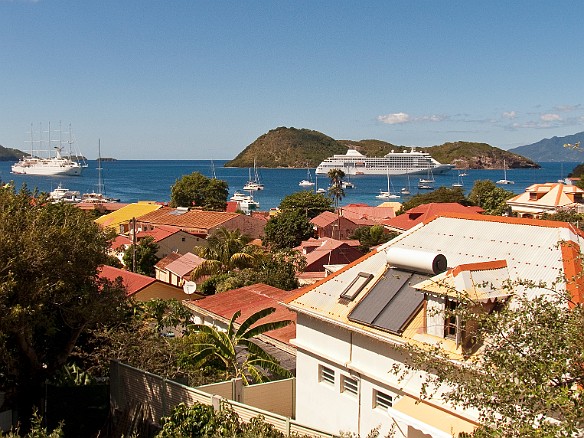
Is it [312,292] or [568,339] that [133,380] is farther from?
[568,339]

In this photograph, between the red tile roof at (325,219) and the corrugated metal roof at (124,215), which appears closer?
the red tile roof at (325,219)

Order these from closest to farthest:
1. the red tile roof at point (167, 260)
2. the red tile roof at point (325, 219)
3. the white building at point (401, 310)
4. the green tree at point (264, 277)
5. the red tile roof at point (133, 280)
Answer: the white building at point (401, 310) < the red tile roof at point (133, 280) < the green tree at point (264, 277) < the red tile roof at point (167, 260) < the red tile roof at point (325, 219)

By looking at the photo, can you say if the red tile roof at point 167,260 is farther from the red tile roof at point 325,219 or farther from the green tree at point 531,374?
the green tree at point 531,374

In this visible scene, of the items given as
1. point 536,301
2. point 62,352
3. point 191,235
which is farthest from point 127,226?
point 536,301

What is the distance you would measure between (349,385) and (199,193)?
217ft

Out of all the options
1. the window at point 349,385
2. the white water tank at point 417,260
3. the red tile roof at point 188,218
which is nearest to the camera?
the white water tank at point 417,260

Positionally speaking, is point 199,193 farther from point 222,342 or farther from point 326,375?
point 326,375

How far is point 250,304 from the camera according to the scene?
22484 millimetres

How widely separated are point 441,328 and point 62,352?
9004 mm

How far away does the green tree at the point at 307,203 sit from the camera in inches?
2436

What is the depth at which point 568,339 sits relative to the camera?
231 inches

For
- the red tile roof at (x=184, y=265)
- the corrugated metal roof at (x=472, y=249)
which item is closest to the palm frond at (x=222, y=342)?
the corrugated metal roof at (x=472, y=249)

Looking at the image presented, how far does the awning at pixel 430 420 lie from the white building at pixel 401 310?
A: 17 mm

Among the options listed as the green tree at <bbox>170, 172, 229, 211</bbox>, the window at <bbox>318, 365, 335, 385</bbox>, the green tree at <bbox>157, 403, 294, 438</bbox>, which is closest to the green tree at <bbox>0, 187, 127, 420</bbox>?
the green tree at <bbox>157, 403, 294, 438</bbox>
